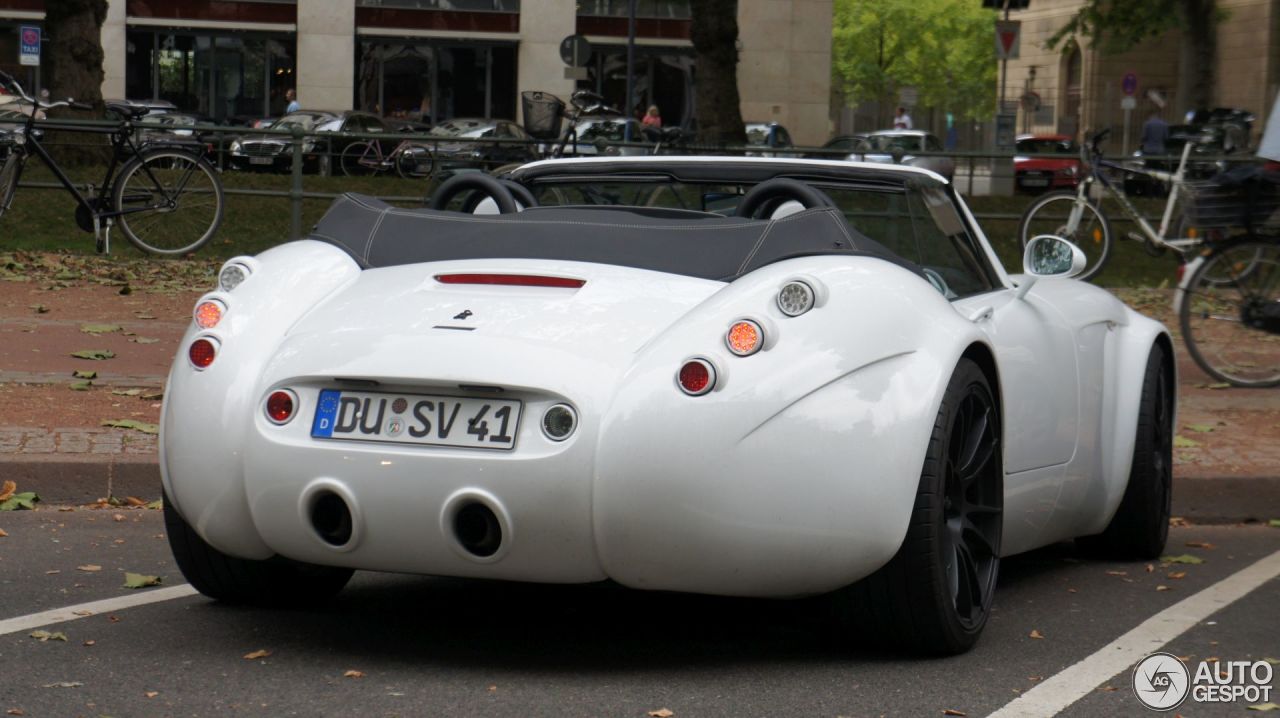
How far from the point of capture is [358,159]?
16.0 meters

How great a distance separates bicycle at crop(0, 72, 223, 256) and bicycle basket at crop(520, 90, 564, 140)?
18.0 feet

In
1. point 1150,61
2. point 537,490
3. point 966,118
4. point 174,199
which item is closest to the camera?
point 537,490

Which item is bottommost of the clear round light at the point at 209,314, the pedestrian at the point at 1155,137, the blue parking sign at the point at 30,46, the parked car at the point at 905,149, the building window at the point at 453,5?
the clear round light at the point at 209,314

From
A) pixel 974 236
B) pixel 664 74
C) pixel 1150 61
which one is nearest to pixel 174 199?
pixel 974 236

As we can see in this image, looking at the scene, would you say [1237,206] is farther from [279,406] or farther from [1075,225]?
[1075,225]

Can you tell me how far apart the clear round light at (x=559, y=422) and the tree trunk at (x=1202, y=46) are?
915 inches

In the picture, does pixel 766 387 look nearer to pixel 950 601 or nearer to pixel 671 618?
pixel 950 601

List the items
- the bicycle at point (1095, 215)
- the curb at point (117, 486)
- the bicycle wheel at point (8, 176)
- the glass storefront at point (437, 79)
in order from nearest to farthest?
the curb at point (117, 486) < the bicycle wheel at point (8, 176) < the bicycle at point (1095, 215) < the glass storefront at point (437, 79)

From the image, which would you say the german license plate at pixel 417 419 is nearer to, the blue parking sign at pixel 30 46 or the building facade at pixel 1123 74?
the blue parking sign at pixel 30 46

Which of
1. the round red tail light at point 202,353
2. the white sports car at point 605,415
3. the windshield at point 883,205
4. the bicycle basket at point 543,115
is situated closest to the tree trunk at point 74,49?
the bicycle basket at point 543,115

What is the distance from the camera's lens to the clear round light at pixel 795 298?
401 centimetres

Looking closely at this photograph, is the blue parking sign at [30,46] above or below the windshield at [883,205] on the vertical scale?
above

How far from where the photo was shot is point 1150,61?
6344cm

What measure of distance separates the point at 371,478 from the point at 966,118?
8098cm
